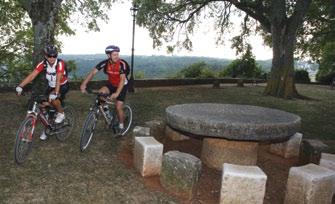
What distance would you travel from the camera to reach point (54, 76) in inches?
269

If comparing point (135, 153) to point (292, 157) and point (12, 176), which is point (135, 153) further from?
point (292, 157)

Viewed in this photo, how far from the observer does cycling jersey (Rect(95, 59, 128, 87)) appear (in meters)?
7.20

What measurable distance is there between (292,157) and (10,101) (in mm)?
8917

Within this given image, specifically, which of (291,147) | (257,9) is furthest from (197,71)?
(291,147)

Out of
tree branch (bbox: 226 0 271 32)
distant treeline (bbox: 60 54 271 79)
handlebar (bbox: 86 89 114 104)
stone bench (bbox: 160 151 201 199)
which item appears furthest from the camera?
distant treeline (bbox: 60 54 271 79)

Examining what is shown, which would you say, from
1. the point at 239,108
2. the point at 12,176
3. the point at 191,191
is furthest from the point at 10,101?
the point at 191,191

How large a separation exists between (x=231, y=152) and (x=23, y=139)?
12.4ft

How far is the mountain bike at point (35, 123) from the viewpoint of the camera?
5.88m

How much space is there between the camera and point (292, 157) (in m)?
7.95

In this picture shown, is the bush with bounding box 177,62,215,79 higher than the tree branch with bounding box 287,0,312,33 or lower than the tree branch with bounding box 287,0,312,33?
lower

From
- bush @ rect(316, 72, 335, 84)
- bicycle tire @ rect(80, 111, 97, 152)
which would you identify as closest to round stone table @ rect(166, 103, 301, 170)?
bicycle tire @ rect(80, 111, 97, 152)

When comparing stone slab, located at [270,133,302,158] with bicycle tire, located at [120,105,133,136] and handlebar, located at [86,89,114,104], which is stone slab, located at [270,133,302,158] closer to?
bicycle tire, located at [120,105,133,136]

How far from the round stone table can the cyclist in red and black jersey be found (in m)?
1.11

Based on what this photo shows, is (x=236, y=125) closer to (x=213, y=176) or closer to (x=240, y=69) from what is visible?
(x=213, y=176)
